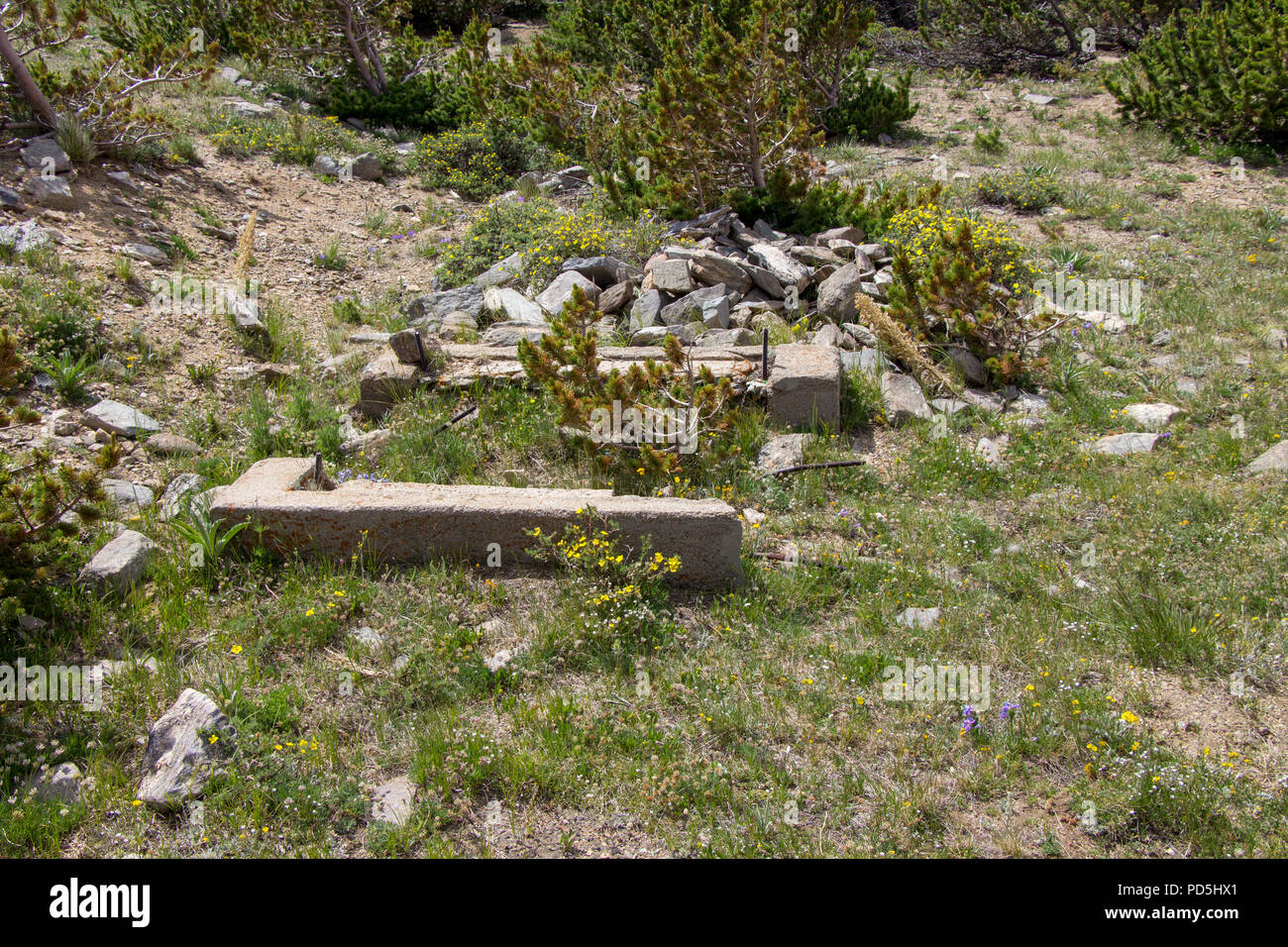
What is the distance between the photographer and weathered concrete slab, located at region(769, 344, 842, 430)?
5.95 metres

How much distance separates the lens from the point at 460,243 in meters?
9.32

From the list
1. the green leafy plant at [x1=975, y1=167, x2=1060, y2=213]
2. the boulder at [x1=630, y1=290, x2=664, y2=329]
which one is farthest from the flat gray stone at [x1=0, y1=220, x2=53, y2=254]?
the green leafy plant at [x1=975, y1=167, x2=1060, y2=213]

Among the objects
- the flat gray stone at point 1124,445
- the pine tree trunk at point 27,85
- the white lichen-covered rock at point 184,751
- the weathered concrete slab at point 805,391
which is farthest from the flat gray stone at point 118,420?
the flat gray stone at point 1124,445

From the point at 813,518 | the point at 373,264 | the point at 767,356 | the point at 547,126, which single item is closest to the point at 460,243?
the point at 373,264

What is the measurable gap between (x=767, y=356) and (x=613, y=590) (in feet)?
8.67

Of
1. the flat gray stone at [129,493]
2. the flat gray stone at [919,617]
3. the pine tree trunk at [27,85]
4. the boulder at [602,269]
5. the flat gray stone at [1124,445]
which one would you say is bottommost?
the flat gray stone at [919,617]

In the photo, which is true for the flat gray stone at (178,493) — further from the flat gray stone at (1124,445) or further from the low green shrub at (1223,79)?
the low green shrub at (1223,79)

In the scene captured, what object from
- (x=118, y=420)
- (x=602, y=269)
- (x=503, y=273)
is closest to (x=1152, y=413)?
(x=602, y=269)

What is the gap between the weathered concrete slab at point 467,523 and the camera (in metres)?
4.50

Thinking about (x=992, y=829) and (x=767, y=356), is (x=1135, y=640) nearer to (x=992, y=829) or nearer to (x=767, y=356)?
(x=992, y=829)

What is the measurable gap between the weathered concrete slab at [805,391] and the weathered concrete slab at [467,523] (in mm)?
1742

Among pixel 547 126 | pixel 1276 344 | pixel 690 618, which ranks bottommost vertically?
pixel 690 618

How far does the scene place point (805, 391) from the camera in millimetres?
5969

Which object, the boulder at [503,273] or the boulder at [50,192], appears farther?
the boulder at [503,273]
